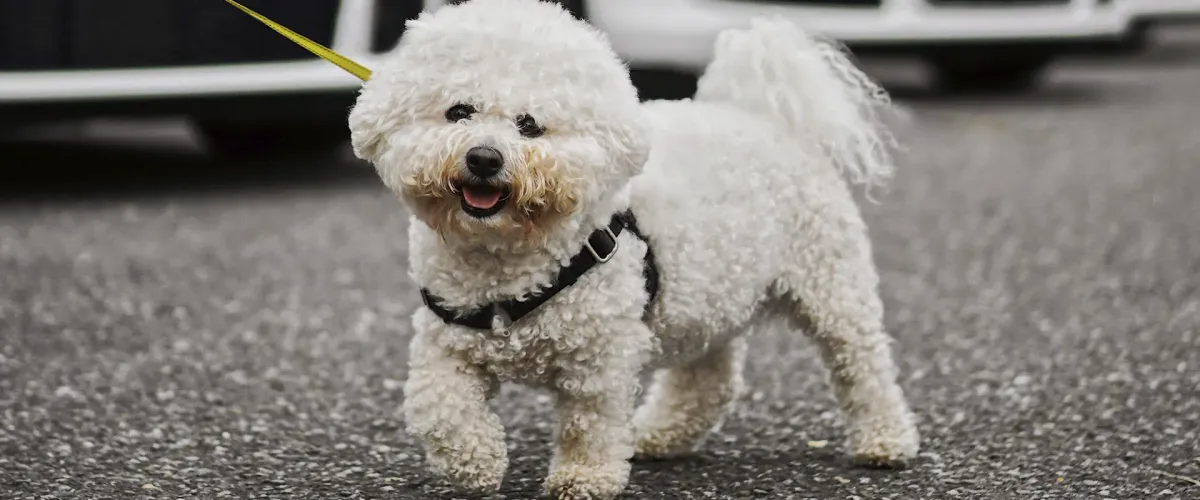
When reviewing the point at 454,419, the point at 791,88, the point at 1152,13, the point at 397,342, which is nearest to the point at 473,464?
the point at 454,419

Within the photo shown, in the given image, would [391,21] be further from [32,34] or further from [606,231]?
[606,231]

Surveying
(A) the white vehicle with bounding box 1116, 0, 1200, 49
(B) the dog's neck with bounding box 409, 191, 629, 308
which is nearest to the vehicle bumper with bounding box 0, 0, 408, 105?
(B) the dog's neck with bounding box 409, 191, 629, 308

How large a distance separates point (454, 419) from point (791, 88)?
4.33 ft

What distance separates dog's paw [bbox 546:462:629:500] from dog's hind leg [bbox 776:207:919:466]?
0.74 m

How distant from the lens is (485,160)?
3.46m

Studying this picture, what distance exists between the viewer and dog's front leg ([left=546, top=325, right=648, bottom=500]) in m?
3.81

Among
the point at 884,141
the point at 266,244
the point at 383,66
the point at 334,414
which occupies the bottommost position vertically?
the point at 266,244

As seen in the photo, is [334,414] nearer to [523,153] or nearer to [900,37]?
[523,153]

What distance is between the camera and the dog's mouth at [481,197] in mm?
3521

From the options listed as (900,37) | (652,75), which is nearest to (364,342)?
(652,75)

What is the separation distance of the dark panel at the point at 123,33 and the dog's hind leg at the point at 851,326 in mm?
4434

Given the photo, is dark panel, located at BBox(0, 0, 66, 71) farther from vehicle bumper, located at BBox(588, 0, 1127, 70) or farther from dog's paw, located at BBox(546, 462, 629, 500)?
dog's paw, located at BBox(546, 462, 629, 500)

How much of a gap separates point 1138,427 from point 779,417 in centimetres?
98

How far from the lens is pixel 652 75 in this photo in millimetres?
8758
